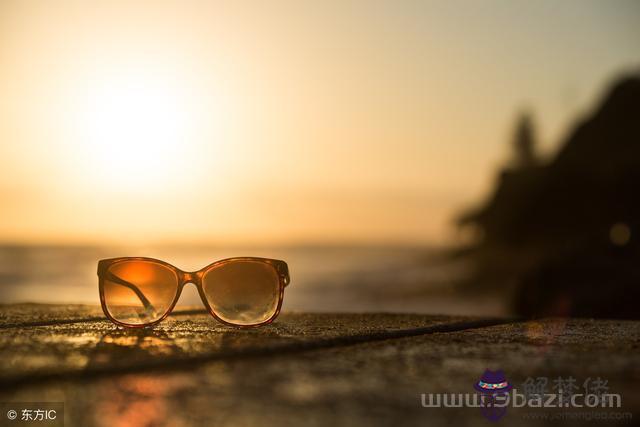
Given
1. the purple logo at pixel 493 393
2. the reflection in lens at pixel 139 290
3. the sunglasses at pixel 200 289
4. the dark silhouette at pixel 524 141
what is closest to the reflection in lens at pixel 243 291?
the sunglasses at pixel 200 289

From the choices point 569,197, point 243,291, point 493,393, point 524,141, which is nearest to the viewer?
point 493,393

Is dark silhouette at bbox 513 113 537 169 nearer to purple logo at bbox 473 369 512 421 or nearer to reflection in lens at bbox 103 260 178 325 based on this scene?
reflection in lens at bbox 103 260 178 325

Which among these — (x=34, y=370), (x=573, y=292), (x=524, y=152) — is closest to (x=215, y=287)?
(x=34, y=370)

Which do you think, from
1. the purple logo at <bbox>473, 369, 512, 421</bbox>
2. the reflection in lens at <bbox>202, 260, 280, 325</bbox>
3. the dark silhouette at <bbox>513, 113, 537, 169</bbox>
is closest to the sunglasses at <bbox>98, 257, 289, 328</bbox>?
the reflection in lens at <bbox>202, 260, 280, 325</bbox>

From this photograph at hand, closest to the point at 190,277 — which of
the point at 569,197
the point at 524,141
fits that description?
the point at 569,197

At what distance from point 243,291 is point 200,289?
6.9 inches

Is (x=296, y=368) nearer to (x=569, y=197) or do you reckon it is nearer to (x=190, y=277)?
(x=190, y=277)

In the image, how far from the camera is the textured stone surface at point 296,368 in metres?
1.06

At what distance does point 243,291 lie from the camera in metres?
2.40

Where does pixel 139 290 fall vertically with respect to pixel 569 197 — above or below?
below

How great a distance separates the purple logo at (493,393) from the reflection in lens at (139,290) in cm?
134

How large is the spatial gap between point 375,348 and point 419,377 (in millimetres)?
355

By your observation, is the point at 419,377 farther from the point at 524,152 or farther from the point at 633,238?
the point at 524,152

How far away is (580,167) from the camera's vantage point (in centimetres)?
2445
